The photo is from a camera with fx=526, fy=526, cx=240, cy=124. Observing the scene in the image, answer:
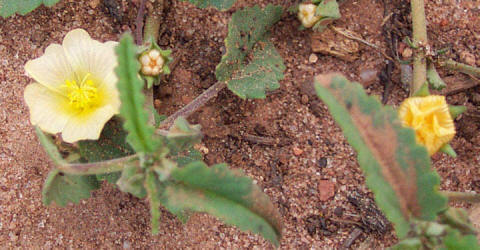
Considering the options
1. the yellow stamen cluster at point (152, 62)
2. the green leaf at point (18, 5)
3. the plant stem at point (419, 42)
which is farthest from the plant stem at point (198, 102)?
the plant stem at point (419, 42)

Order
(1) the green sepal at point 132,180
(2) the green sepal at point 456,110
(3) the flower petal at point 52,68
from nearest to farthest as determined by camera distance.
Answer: (1) the green sepal at point 132,180 < (2) the green sepal at point 456,110 < (3) the flower petal at point 52,68

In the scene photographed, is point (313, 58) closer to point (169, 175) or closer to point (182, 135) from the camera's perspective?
point (182, 135)

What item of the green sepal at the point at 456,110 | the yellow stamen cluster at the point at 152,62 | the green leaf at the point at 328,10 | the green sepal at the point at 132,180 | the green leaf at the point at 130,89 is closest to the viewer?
the green leaf at the point at 130,89

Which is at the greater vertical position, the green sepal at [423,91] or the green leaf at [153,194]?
the green sepal at [423,91]

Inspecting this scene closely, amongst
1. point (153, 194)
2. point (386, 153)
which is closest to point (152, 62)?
point (153, 194)

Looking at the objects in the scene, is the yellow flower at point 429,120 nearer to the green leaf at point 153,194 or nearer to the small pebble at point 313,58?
the small pebble at point 313,58

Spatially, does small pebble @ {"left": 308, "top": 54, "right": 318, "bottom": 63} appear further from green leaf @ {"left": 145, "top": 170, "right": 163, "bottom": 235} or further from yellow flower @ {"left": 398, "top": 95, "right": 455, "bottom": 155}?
green leaf @ {"left": 145, "top": 170, "right": 163, "bottom": 235}
